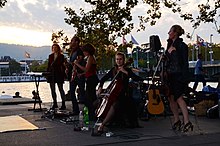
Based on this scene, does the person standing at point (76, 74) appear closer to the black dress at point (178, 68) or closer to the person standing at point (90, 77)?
the person standing at point (90, 77)

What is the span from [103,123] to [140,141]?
0.97 metres

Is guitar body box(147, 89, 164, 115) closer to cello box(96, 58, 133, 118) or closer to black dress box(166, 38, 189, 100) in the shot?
black dress box(166, 38, 189, 100)

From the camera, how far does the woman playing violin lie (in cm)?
840

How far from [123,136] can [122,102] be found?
935 mm

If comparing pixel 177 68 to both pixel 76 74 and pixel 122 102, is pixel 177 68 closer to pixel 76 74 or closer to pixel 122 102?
pixel 122 102

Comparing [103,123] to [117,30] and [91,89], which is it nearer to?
[91,89]

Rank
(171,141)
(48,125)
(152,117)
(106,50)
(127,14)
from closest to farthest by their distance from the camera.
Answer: (171,141) < (48,125) < (152,117) < (127,14) < (106,50)

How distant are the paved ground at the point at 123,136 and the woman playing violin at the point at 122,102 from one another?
0.26m

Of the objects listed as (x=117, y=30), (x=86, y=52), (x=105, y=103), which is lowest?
(x=105, y=103)

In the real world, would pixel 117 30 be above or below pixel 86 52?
above

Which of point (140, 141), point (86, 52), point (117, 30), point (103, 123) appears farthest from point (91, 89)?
point (117, 30)

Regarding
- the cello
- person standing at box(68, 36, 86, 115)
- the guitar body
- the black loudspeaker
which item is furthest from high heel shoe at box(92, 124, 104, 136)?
the black loudspeaker

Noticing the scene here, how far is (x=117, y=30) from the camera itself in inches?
695

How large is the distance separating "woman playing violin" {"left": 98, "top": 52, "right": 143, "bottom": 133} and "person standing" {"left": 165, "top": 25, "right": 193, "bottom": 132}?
2.49 ft
